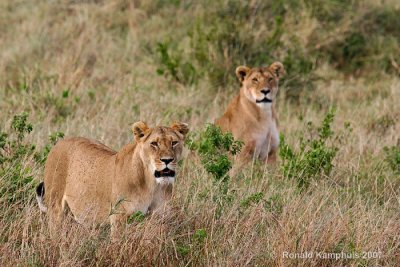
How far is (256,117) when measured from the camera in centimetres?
800

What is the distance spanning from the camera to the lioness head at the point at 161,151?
5.08 m

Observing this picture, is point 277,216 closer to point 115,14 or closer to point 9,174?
point 9,174

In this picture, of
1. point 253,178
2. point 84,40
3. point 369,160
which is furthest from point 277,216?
point 84,40

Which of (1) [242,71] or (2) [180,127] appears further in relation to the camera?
(1) [242,71]

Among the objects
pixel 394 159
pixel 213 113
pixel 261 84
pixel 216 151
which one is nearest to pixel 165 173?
pixel 216 151

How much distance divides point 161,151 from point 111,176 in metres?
0.51

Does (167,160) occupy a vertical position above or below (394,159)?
above

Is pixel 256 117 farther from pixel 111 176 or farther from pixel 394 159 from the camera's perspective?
pixel 111 176

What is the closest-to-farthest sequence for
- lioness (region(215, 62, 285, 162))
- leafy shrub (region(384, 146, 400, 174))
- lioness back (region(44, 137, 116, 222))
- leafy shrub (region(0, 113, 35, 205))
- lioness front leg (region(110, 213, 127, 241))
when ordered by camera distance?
lioness front leg (region(110, 213, 127, 241)), lioness back (region(44, 137, 116, 222)), leafy shrub (region(0, 113, 35, 205)), leafy shrub (region(384, 146, 400, 174)), lioness (region(215, 62, 285, 162))

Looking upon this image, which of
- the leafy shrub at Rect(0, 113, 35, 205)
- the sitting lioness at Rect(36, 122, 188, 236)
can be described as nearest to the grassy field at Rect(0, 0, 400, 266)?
the leafy shrub at Rect(0, 113, 35, 205)

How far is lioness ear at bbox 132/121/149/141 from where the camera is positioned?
534cm

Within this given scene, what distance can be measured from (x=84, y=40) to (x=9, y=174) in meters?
5.65

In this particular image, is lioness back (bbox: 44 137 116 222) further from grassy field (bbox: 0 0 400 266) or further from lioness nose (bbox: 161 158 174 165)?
lioness nose (bbox: 161 158 174 165)

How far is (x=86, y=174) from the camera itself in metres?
5.62
